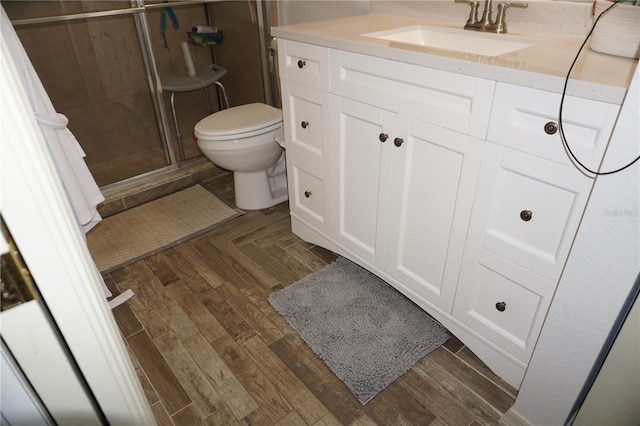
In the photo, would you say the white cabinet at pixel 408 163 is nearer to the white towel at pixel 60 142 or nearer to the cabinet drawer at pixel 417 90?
the cabinet drawer at pixel 417 90

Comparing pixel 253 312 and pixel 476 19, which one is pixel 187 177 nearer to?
pixel 253 312

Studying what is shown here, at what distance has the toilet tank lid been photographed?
2045mm

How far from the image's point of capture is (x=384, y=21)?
69.6 inches

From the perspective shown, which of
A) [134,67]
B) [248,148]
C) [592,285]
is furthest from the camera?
[134,67]

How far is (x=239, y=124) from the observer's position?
6.88 feet

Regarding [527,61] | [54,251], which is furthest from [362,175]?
[54,251]

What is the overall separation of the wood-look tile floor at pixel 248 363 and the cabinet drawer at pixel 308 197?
0.18 m

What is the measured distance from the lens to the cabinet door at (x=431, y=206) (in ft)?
4.00

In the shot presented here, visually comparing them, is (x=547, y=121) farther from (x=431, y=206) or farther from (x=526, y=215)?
(x=431, y=206)

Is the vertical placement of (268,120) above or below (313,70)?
below

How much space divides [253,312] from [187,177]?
126cm

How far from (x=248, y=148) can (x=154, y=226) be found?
66 centimetres

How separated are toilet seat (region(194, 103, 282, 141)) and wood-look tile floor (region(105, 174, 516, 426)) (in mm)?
576

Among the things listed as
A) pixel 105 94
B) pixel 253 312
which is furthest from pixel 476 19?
pixel 105 94
